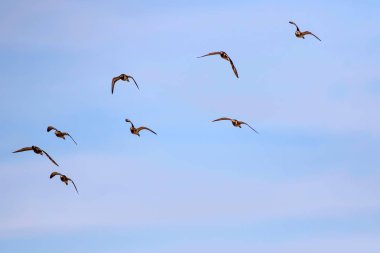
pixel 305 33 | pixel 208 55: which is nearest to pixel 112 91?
pixel 208 55

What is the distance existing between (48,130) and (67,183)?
8.51m

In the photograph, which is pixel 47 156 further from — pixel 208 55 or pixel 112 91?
pixel 208 55

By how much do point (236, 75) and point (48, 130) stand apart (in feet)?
98.0

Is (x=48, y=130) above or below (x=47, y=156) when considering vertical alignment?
above

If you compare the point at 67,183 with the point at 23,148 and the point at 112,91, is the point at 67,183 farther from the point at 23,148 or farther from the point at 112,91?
the point at 112,91

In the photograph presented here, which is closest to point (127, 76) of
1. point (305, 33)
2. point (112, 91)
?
point (112, 91)

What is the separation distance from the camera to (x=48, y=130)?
5138 inches

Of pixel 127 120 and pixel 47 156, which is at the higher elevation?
pixel 127 120

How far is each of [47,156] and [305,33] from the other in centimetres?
4285

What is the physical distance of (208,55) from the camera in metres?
117

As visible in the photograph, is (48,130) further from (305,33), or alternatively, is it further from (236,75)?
(305,33)

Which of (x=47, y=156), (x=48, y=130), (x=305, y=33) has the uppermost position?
(x=305, y=33)

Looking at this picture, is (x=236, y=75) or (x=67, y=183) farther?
(x=67, y=183)

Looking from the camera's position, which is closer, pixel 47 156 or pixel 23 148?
pixel 47 156
